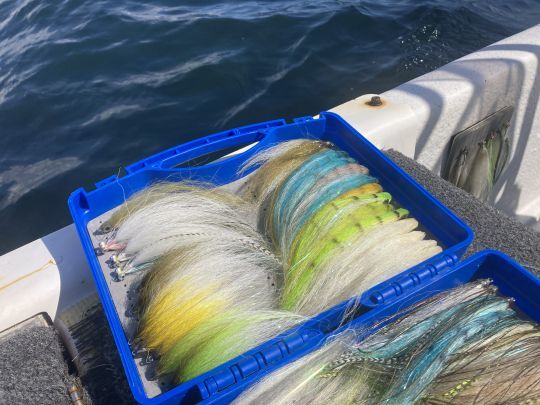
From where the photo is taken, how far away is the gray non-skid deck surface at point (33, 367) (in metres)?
1.44

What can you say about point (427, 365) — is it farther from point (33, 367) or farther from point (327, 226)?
point (33, 367)

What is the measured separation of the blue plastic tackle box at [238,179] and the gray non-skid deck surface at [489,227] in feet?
1.29

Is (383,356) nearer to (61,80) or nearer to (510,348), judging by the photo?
(510,348)

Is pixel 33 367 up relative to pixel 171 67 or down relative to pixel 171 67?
down

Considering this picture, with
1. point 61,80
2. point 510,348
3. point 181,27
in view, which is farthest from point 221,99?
point 510,348

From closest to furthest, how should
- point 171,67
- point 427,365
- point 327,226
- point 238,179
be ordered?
1. point 427,365
2. point 327,226
3. point 238,179
4. point 171,67

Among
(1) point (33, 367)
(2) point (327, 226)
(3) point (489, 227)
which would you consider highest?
(2) point (327, 226)

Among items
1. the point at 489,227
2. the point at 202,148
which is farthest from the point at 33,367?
the point at 489,227

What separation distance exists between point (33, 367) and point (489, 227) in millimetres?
1862

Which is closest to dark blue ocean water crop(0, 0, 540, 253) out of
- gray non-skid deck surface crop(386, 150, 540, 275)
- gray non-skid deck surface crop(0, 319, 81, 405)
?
gray non-skid deck surface crop(0, 319, 81, 405)

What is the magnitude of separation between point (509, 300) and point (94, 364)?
1420 mm

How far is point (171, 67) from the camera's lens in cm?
420

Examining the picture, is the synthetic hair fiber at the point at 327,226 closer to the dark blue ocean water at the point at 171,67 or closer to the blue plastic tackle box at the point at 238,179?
the blue plastic tackle box at the point at 238,179

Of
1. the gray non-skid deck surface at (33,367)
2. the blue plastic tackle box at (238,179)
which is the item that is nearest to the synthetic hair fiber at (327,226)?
the blue plastic tackle box at (238,179)
